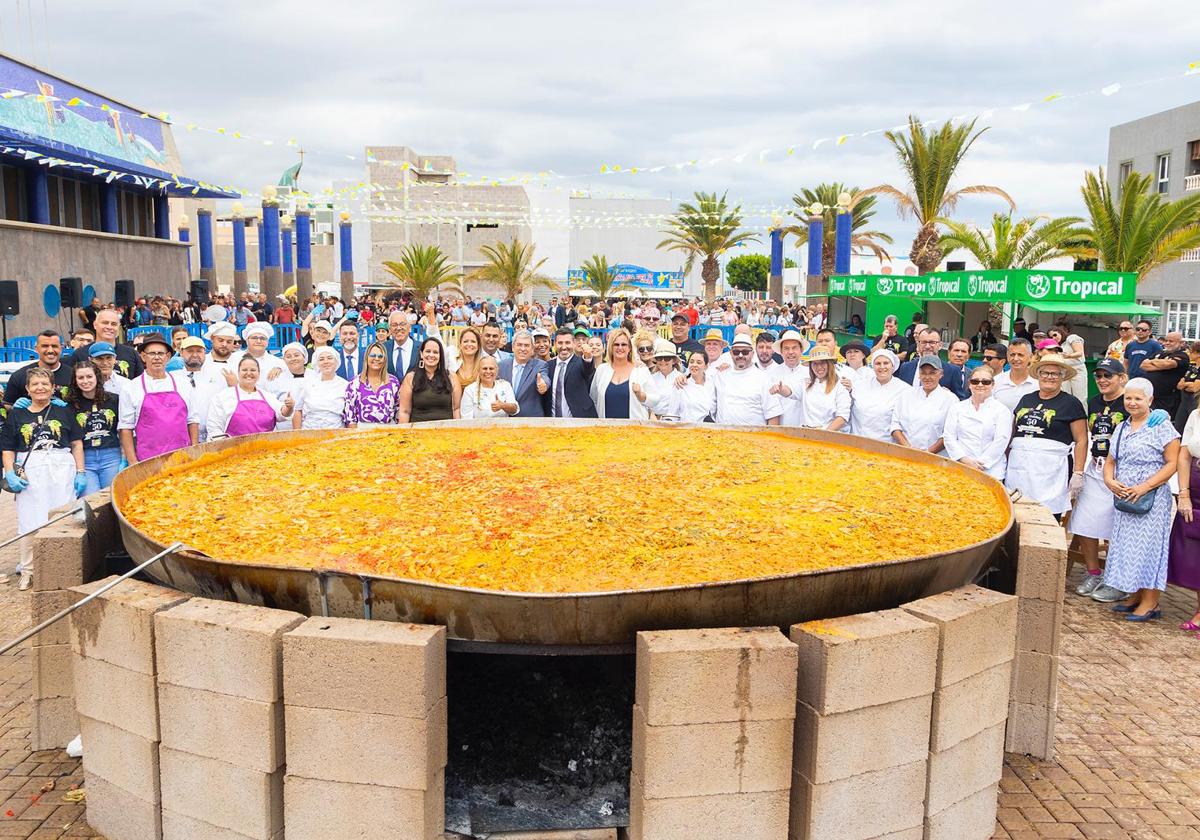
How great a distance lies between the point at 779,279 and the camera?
4122cm

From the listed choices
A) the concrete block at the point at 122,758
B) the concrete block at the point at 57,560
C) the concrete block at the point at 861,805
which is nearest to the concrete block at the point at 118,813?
the concrete block at the point at 122,758

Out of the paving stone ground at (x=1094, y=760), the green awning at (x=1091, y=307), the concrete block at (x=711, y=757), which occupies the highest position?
the green awning at (x=1091, y=307)

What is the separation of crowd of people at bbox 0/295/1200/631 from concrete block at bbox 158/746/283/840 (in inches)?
141

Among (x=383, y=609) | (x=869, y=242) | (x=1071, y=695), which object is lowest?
(x=1071, y=695)

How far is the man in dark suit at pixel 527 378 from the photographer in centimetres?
807

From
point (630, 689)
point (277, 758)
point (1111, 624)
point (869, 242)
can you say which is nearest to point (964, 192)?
point (869, 242)

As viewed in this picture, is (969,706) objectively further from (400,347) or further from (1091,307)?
(1091,307)

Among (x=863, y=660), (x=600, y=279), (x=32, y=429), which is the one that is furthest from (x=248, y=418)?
(x=600, y=279)

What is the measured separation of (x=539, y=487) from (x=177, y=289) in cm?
3045

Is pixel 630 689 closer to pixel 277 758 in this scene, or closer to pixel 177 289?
pixel 277 758

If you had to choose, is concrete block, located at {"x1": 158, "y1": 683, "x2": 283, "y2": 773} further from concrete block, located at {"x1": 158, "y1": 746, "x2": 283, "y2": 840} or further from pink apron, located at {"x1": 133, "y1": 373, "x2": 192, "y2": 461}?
pink apron, located at {"x1": 133, "y1": 373, "x2": 192, "y2": 461}

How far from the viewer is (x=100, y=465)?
693cm

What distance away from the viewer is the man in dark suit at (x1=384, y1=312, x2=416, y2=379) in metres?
8.71

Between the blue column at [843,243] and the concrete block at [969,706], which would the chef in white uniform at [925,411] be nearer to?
the concrete block at [969,706]
